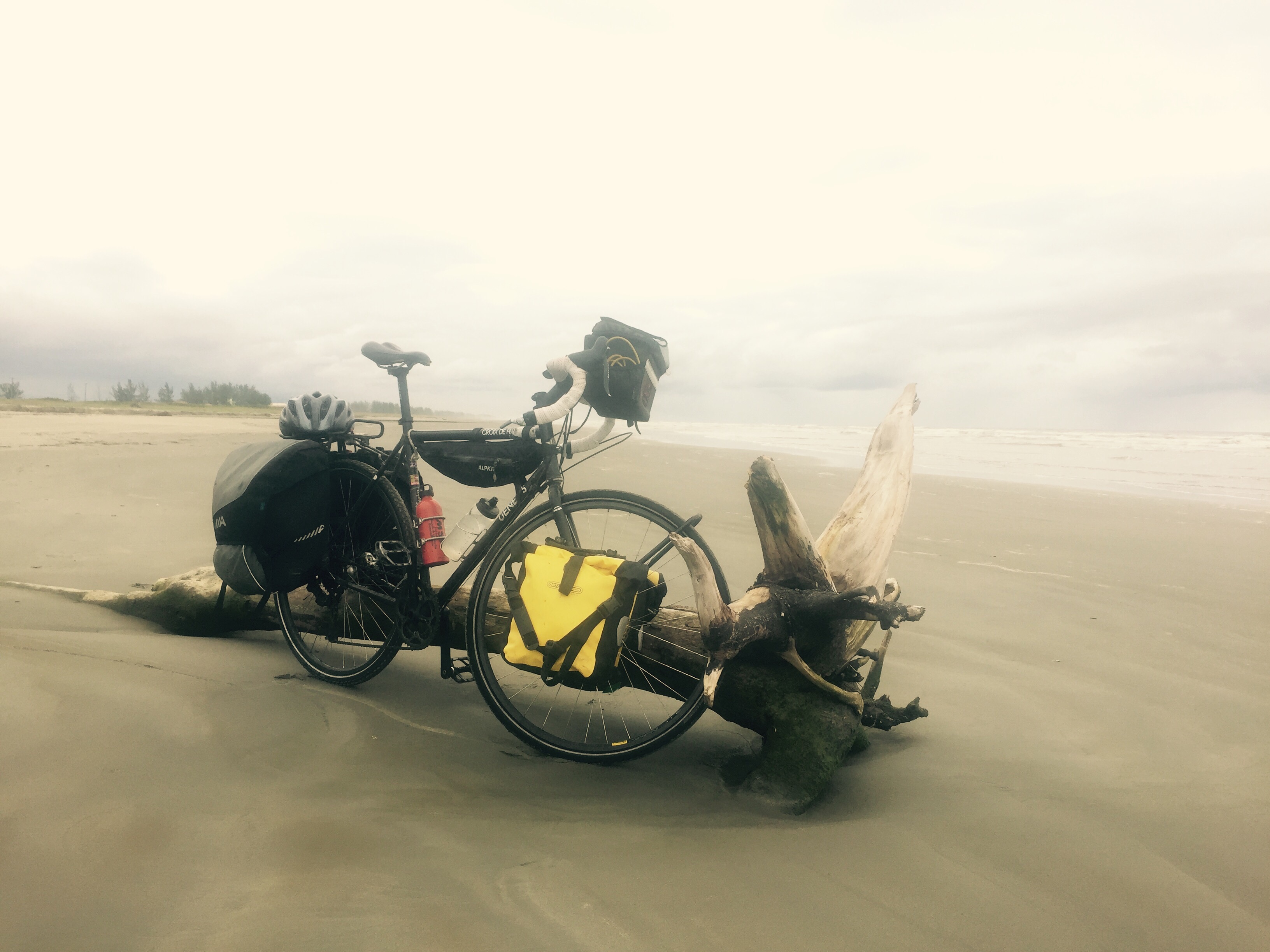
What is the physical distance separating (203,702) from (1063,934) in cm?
304

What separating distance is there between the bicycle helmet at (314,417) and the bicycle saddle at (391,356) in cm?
30

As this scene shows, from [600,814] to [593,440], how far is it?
5.04 feet

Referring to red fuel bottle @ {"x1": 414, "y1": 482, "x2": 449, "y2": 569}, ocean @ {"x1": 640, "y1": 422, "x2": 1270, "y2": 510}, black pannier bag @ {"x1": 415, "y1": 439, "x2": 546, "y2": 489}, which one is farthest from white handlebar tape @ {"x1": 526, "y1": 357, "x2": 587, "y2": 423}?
ocean @ {"x1": 640, "y1": 422, "x2": 1270, "y2": 510}

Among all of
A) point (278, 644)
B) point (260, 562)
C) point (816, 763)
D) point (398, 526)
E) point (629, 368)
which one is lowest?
point (278, 644)

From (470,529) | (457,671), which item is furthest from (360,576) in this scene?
(457,671)

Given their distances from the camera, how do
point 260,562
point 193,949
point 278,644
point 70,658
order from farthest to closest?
point 278,644, point 260,562, point 70,658, point 193,949

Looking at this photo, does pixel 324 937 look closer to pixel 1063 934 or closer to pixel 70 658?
pixel 1063 934

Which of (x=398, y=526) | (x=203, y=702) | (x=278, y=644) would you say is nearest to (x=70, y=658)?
(x=203, y=702)

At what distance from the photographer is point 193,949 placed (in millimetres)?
1441

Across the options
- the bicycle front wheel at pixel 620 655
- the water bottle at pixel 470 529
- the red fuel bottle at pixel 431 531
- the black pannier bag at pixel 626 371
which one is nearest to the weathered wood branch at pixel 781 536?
the bicycle front wheel at pixel 620 655

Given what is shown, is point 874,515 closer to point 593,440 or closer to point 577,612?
point 593,440

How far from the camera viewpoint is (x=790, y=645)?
2.36m

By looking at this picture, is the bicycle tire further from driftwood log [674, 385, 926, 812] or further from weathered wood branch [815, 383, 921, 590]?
weathered wood branch [815, 383, 921, 590]

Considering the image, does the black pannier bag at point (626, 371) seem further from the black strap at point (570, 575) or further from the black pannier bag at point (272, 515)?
the black pannier bag at point (272, 515)
